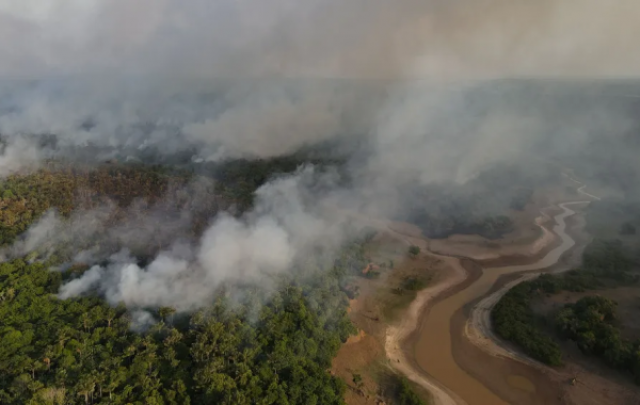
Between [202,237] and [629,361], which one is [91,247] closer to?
[202,237]

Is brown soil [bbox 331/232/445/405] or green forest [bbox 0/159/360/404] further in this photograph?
brown soil [bbox 331/232/445/405]

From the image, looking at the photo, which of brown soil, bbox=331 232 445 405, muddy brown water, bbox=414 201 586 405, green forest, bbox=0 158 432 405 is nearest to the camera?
green forest, bbox=0 158 432 405

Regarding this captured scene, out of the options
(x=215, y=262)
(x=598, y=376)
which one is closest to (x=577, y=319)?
(x=598, y=376)

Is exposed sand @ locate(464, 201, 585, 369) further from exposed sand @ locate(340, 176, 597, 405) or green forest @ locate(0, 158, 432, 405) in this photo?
green forest @ locate(0, 158, 432, 405)

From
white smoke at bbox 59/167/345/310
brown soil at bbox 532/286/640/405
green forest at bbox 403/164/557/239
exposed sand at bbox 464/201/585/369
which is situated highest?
white smoke at bbox 59/167/345/310

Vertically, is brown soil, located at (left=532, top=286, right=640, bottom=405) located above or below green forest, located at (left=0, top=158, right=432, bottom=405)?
below

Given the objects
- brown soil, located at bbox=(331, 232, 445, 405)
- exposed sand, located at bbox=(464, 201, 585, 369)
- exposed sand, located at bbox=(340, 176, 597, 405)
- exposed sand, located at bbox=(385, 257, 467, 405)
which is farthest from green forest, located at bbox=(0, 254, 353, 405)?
exposed sand, located at bbox=(464, 201, 585, 369)

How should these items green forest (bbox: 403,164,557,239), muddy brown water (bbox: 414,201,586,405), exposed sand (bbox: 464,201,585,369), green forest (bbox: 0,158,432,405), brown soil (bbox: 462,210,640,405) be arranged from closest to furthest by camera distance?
green forest (bbox: 0,158,432,405) → brown soil (bbox: 462,210,640,405) → muddy brown water (bbox: 414,201,586,405) → exposed sand (bbox: 464,201,585,369) → green forest (bbox: 403,164,557,239)
